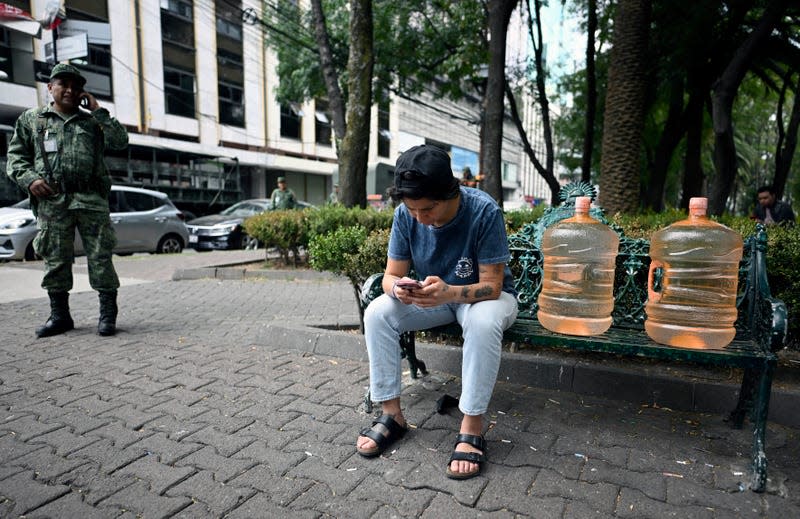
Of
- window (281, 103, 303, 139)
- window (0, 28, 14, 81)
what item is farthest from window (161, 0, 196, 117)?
window (281, 103, 303, 139)

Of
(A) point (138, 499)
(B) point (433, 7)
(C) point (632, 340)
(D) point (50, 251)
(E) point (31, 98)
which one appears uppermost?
(B) point (433, 7)

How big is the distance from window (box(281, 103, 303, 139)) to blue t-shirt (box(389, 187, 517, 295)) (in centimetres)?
2842

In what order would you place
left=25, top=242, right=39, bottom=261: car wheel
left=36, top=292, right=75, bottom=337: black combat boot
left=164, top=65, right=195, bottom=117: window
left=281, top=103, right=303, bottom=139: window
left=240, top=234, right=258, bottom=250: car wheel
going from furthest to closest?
left=281, top=103, right=303, bottom=139: window
left=164, top=65, right=195, bottom=117: window
left=240, top=234, right=258, bottom=250: car wheel
left=25, top=242, right=39, bottom=261: car wheel
left=36, top=292, right=75, bottom=337: black combat boot

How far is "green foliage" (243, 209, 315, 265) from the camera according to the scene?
798 cm

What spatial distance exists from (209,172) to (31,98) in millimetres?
6571

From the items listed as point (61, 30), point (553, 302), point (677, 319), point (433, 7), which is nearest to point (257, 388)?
point (553, 302)

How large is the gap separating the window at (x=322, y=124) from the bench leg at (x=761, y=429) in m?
31.4

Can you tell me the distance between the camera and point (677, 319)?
2.85m

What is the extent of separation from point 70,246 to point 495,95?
7339mm

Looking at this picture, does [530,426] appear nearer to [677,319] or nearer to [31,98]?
[677,319]

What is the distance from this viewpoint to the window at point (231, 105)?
85.0 ft

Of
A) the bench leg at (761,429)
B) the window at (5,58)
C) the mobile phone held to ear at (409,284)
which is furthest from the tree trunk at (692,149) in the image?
the window at (5,58)

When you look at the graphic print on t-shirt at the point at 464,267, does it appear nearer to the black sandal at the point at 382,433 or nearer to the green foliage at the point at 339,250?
the black sandal at the point at 382,433

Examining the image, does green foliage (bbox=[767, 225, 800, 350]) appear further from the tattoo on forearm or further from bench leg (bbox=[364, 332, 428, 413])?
bench leg (bbox=[364, 332, 428, 413])
